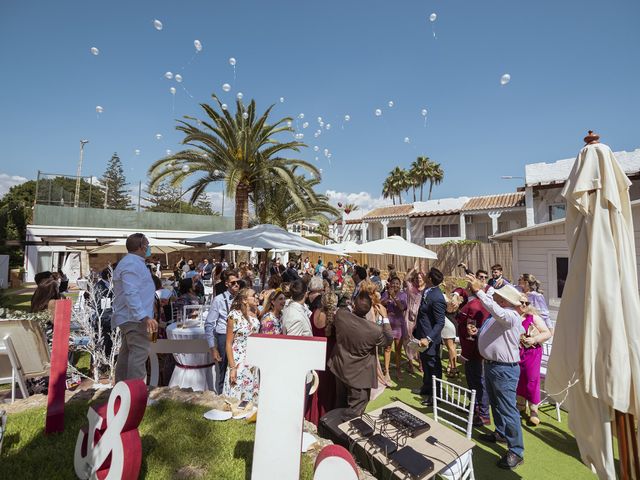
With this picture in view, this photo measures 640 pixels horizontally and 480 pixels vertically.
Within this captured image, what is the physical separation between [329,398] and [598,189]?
3.92 metres

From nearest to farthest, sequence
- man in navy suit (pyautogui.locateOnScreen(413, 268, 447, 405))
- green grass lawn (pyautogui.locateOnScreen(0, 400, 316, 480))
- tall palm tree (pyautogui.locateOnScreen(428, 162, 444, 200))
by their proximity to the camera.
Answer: green grass lawn (pyautogui.locateOnScreen(0, 400, 316, 480))
man in navy suit (pyautogui.locateOnScreen(413, 268, 447, 405))
tall palm tree (pyautogui.locateOnScreen(428, 162, 444, 200))

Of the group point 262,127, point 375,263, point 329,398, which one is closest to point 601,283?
point 329,398

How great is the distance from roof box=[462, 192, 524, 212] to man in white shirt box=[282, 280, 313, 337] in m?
22.3

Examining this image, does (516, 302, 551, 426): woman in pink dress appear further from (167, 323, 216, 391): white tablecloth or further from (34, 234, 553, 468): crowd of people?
(167, 323, 216, 391): white tablecloth

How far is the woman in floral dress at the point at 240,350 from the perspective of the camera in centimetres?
412

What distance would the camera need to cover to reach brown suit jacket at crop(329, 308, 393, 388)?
3.73 m

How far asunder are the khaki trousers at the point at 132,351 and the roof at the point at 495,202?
23824 mm

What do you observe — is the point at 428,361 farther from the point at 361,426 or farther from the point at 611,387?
the point at 611,387

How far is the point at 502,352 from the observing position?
3.80 m

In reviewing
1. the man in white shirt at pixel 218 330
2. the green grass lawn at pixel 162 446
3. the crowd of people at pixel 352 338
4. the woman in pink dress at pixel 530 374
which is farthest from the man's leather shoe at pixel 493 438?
the man in white shirt at pixel 218 330

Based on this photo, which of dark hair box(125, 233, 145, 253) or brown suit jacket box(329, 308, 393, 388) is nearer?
brown suit jacket box(329, 308, 393, 388)

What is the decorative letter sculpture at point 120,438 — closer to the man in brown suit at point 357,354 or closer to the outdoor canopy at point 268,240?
the man in brown suit at point 357,354

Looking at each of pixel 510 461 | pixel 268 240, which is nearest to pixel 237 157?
pixel 268 240

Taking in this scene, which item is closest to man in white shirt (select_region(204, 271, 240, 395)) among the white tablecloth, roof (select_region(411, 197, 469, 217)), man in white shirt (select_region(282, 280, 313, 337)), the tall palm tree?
the white tablecloth
